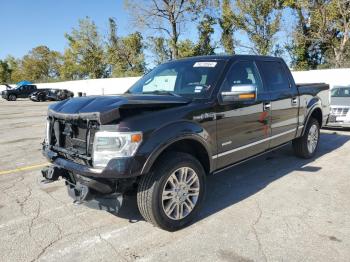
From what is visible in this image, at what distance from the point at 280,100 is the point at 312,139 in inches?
72.6

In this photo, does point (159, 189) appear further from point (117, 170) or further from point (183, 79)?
point (183, 79)

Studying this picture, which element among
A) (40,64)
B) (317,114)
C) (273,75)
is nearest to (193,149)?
(273,75)

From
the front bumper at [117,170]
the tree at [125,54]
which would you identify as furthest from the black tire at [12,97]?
the front bumper at [117,170]

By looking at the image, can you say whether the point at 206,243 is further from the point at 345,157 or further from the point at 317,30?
the point at 317,30

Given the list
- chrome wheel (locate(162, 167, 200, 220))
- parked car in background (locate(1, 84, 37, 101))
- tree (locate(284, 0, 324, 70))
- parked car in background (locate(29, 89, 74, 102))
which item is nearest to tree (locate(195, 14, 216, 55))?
tree (locate(284, 0, 324, 70))

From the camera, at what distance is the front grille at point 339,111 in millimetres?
9891

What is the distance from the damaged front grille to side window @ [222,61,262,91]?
179 centimetres

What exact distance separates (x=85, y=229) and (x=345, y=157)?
17.8 ft

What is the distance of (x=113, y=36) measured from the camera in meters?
50.2

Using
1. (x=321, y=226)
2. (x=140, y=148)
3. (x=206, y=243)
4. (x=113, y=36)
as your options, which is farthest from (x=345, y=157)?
(x=113, y=36)

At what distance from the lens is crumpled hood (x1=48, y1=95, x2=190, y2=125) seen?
3160mm

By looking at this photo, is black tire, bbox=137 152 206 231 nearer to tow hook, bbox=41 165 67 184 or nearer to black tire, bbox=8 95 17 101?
tow hook, bbox=41 165 67 184

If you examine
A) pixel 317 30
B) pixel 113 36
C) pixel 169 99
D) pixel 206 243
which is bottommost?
pixel 206 243

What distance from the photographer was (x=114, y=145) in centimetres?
319
